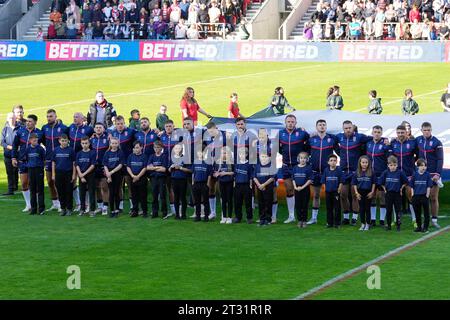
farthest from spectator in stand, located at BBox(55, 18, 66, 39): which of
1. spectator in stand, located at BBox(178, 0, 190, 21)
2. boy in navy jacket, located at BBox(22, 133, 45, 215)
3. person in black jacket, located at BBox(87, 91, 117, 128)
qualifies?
boy in navy jacket, located at BBox(22, 133, 45, 215)

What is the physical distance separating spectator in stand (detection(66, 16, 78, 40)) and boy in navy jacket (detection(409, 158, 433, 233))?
36.7m

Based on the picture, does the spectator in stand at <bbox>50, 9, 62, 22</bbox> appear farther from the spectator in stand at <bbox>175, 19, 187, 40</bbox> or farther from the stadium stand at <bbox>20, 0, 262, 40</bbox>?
the spectator in stand at <bbox>175, 19, 187, 40</bbox>

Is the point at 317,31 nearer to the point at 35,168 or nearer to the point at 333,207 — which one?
the point at 35,168

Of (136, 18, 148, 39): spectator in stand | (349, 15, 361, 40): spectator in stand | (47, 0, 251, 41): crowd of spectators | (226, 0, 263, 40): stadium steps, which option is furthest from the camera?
(226, 0, 263, 40): stadium steps

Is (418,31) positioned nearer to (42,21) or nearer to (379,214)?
(42,21)

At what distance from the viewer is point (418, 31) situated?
Answer: 44.9 metres

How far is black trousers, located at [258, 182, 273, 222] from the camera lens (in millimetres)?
18203

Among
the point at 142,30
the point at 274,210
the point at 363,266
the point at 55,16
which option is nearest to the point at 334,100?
the point at 274,210

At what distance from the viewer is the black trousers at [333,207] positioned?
1786cm

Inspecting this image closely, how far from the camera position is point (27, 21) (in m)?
56.0

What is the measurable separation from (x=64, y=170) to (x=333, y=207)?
4.79 meters

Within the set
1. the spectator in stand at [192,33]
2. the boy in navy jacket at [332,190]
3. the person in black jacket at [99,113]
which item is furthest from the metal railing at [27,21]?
→ the boy in navy jacket at [332,190]

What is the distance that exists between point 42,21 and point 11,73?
12316 mm

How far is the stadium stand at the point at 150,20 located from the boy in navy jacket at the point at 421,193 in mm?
32667
